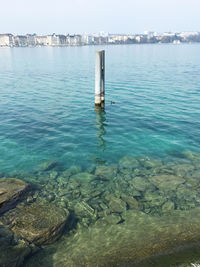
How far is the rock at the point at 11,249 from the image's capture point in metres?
6.68

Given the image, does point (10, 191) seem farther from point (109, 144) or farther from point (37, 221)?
point (109, 144)

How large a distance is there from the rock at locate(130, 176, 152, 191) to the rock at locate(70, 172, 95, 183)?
7.31ft

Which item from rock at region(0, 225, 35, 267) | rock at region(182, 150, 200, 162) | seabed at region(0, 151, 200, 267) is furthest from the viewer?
rock at region(182, 150, 200, 162)

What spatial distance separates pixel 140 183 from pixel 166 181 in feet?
4.47

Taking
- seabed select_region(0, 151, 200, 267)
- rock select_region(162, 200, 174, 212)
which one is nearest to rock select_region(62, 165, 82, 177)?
seabed select_region(0, 151, 200, 267)

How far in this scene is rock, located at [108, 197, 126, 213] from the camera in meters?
9.67

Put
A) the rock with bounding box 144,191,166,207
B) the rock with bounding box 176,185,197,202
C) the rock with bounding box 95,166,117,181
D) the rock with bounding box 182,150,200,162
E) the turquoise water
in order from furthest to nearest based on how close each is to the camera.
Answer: the turquoise water
the rock with bounding box 182,150,200,162
the rock with bounding box 95,166,117,181
the rock with bounding box 176,185,197,202
the rock with bounding box 144,191,166,207

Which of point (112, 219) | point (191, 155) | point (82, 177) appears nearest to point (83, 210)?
point (112, 219)

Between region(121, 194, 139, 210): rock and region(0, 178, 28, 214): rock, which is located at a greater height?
region(0, 178, 28, 214): rock

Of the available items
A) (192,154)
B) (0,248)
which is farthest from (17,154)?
(192,154)

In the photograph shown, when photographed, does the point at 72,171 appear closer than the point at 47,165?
Yes

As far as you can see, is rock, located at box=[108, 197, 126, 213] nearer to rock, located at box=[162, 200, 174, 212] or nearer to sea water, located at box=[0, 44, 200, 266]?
sea water, located at box=[0, 44, 200, 266]

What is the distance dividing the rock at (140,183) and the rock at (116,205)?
1.33 metres

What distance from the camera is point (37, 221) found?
8.48 m
